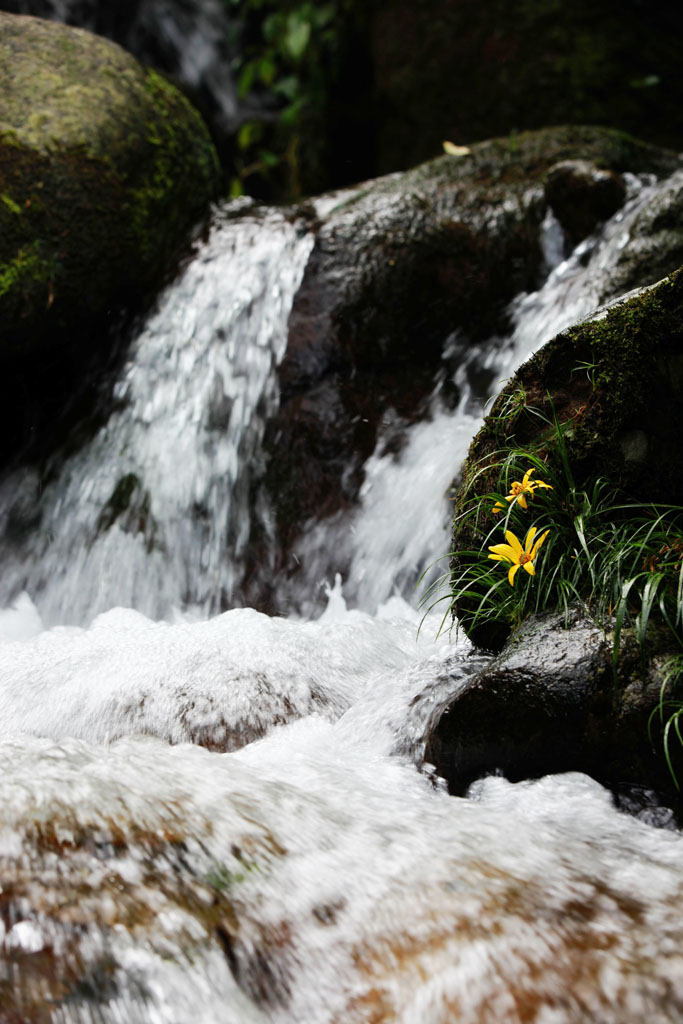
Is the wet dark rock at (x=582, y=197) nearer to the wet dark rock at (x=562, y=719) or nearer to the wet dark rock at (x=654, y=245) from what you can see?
the wet dark rock at (x=654, y=245)

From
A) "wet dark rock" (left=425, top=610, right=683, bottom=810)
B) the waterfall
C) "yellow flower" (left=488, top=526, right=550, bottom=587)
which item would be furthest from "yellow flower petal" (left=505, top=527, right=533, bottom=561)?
the waterfall

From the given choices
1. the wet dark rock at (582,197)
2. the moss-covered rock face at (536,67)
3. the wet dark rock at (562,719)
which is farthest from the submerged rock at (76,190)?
the wet dark rock at (562,719)

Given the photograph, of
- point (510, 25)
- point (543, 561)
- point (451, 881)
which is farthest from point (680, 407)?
point (510, 25)

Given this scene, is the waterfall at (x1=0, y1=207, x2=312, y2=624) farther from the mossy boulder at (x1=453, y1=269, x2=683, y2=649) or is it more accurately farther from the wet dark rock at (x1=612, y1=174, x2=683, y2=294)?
the mossy boulder at (x1=453, y1=269, x2=683, y2=649)

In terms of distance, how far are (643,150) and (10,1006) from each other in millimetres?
4964

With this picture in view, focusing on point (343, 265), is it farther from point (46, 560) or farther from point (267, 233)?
point (46, 560)

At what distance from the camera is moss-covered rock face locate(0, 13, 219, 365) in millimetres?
3961

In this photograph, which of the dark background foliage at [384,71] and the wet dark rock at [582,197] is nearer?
the wet dark rock at [582,197]

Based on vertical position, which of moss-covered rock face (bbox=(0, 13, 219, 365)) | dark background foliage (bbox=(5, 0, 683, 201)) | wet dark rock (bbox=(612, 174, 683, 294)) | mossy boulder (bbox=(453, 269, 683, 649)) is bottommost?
mossy boulder (bbox=(453, 269, 683, 649))

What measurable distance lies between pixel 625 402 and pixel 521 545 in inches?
19.4

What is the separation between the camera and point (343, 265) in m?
4.34

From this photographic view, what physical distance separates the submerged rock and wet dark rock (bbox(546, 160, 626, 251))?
2.16 meters

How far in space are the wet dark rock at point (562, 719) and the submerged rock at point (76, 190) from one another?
3.12m

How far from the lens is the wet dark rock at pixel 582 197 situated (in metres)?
4.15
